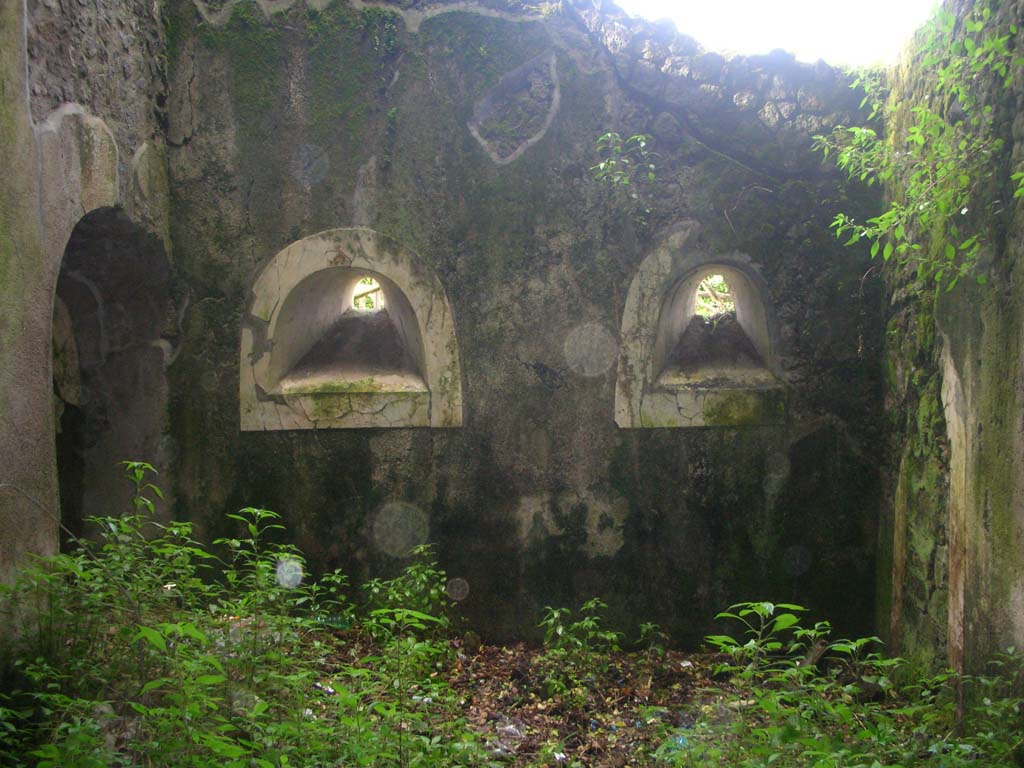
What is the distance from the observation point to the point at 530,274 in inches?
180

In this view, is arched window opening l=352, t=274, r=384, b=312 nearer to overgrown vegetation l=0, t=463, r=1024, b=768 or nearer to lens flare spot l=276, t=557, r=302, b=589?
lens flare spot l=276, t=557, r=302, b=589

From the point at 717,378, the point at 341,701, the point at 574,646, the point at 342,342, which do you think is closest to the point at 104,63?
the point at 342,342

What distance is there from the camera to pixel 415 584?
14.3 ft

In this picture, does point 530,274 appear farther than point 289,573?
Yes

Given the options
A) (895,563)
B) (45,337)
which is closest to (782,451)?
(895,563)

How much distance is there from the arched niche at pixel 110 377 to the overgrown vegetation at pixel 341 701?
1.19m

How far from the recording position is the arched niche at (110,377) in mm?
4293

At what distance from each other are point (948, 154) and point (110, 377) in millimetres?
4308

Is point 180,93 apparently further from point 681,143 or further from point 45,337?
point 681,143

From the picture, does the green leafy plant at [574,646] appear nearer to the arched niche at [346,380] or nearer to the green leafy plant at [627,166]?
the arched niche at [346,380]

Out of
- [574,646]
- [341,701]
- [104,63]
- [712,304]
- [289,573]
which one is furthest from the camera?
[712,304]

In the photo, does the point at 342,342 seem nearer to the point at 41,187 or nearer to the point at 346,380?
the point at 346,380

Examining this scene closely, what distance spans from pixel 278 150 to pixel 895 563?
402 centimetres

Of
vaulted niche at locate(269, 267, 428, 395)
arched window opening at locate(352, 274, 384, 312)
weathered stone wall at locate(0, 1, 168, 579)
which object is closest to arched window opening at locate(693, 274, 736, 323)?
vaulted niche at locate(269, 267, 428, 395)
